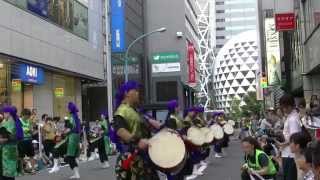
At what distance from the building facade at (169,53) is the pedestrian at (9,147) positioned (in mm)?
62849

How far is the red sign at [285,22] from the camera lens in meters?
35.8

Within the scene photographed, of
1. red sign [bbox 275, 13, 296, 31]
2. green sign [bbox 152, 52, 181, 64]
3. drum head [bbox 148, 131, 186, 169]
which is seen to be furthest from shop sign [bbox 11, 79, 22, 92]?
green sign [bbox 152, 52, 181, 64]

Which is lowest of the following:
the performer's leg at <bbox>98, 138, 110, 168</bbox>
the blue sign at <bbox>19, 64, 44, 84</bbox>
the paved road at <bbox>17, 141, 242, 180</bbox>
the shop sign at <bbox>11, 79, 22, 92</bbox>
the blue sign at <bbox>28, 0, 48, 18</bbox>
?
the paved road at <bbox>17, 141, 242, 180</bbox>

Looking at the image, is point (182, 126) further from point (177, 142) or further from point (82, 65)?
point (82, 65)

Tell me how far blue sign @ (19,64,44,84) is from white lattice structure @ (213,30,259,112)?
463 feet

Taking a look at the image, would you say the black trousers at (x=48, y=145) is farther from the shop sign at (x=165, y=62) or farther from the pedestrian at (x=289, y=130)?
the shop sign at (x=165, y=62)

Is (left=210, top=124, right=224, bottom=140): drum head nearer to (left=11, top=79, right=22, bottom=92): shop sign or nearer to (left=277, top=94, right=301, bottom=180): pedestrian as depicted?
(left=277, top=94, right=301, bottom=180): pedestrian

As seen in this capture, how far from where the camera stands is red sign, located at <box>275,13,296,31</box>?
118ft

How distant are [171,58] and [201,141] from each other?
63.8 m

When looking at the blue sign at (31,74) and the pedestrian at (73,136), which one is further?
the blue sign at (31,74)

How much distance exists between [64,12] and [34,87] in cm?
585

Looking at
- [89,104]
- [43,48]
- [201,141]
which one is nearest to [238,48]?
[89,104]

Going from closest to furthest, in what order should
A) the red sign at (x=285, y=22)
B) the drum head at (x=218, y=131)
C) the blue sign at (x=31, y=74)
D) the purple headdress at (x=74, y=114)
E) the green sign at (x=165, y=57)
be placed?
1. the purple headdress at (x=74, y=114)
2. the drum head at (x=218, y=131)
3. the blue sign at (x=31, y=74)
4. the red sign at (x=285, y=22)
5. the green sign at (x=165, y=57)

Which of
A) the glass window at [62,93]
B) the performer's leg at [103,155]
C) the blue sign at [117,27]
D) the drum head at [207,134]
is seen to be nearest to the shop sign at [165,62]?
the blue sign at [117,27]
